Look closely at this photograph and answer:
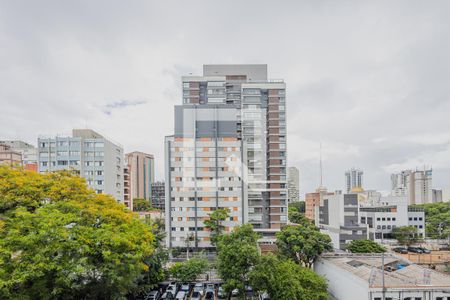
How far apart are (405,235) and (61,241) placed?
115ft

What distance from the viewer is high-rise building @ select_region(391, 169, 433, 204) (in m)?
54.2

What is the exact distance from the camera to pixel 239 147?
24359 millimetres

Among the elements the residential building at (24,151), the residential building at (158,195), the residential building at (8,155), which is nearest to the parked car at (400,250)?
the residential building at (158,195)

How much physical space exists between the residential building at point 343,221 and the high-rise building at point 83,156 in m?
26.4

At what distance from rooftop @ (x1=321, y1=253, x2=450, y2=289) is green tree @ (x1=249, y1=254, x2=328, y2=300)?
2078 mm

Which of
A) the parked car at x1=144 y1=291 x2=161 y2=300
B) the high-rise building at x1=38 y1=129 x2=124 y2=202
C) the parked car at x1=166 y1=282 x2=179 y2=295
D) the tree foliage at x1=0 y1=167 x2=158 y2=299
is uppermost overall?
the high-rise building at x1=38 y1=129 x2=124 y2=202

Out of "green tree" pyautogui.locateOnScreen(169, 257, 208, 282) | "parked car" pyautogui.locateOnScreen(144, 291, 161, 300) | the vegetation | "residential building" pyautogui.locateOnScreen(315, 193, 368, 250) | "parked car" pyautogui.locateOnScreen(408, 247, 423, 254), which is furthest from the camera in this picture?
the vegetation

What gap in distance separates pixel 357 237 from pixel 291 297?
2138 cm

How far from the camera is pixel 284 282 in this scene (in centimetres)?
1086

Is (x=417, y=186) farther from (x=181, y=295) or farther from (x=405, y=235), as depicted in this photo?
(x=181, y=295)

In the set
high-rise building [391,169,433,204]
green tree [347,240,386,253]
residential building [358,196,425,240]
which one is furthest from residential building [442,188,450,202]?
green tree [347,240,386,253]

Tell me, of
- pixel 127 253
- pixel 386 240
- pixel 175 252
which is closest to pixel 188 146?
pixel 175 252

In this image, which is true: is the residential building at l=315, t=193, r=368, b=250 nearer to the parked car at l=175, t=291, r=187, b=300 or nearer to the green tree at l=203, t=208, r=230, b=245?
the green tree at l=203, t=208, r=230, b=245

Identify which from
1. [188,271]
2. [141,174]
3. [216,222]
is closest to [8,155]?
[141,174]
